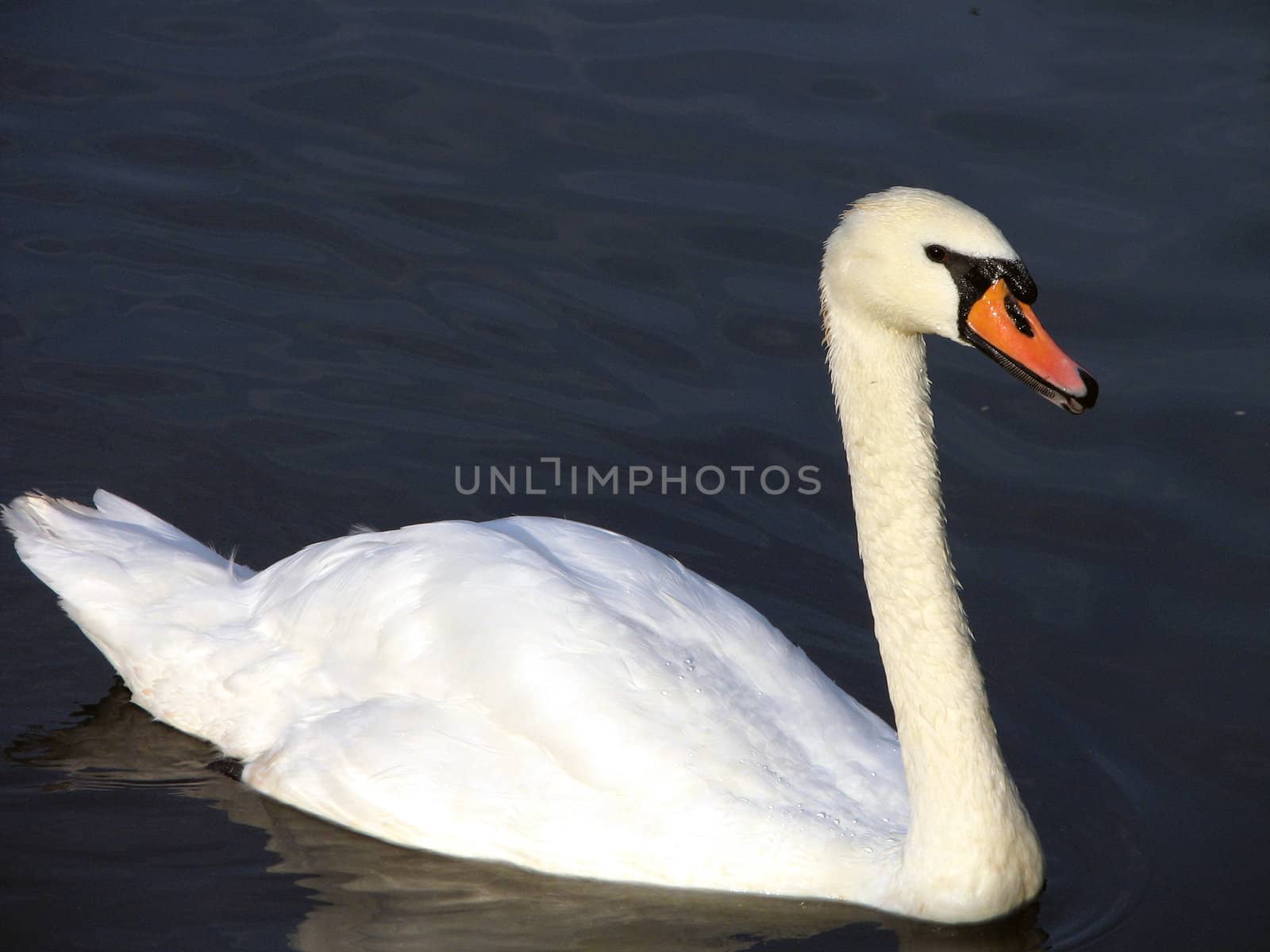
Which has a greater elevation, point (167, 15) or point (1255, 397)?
point (167, 15)

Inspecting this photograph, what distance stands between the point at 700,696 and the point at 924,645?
0.79 metres

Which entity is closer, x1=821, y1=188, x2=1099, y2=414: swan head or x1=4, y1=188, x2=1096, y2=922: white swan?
x1=821, y1=188, x2=1099, y2=414: swan head

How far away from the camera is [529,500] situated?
360 inches

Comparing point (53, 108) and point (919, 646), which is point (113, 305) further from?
point (919, 646)

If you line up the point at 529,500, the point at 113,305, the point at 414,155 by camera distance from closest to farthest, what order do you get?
the point at 529,500, the point at 113,305, the point at 414,155

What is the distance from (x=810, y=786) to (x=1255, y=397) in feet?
14.4

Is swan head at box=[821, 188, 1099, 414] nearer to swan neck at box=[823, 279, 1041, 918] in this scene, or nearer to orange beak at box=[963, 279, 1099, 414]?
orange beak at box=[963, 279, 1099, 414]

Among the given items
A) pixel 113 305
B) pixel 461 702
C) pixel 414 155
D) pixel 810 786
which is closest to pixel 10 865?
pixel 461 702

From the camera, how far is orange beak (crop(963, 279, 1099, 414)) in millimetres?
5723

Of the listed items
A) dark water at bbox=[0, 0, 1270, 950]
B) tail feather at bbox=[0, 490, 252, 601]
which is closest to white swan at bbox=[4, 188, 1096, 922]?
dark water at bbox=[0, 0, 1270, 950]

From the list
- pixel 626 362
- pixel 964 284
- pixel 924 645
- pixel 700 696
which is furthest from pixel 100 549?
pixel 964 284

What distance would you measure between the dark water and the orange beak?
189 centimetres

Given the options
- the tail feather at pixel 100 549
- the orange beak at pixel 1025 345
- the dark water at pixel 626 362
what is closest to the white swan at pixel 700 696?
the orange beak at pixel 1025 345

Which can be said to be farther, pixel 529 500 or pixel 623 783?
pixel 529 500
